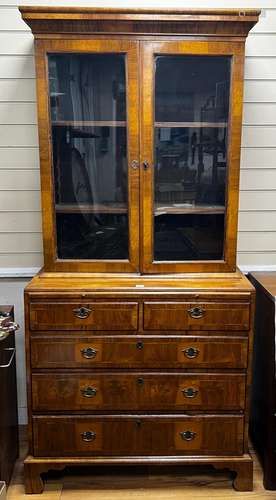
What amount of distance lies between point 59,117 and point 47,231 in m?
0.50

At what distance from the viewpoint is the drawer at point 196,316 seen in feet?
6.76

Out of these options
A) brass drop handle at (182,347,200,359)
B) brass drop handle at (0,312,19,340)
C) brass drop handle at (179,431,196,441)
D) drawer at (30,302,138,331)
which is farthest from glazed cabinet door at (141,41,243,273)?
brass drop handle at (179,431,196,441)

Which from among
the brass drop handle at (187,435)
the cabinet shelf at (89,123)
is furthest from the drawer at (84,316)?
the cabinet shelf at (89,123)

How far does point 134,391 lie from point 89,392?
199 mm

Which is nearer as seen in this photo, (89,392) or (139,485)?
(89,392)

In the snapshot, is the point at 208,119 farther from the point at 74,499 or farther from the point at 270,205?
the point at 74,499

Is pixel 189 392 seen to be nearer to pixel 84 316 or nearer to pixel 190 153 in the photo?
pixel 84 316

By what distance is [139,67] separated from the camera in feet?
6.59

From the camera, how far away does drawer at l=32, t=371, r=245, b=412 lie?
6.93ft

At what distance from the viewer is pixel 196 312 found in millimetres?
2066

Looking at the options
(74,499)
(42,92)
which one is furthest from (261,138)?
(74,499)

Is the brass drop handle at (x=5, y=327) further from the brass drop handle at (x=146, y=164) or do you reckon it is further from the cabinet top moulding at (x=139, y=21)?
the cabinet top moulding at (x=139, y=21)

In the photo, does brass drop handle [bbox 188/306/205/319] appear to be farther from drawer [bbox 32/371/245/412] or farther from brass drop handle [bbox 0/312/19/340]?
brass drop handle [bbox 0/312/19/340]

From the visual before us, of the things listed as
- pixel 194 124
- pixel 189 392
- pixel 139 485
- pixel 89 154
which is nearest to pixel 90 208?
pixel 89 154
